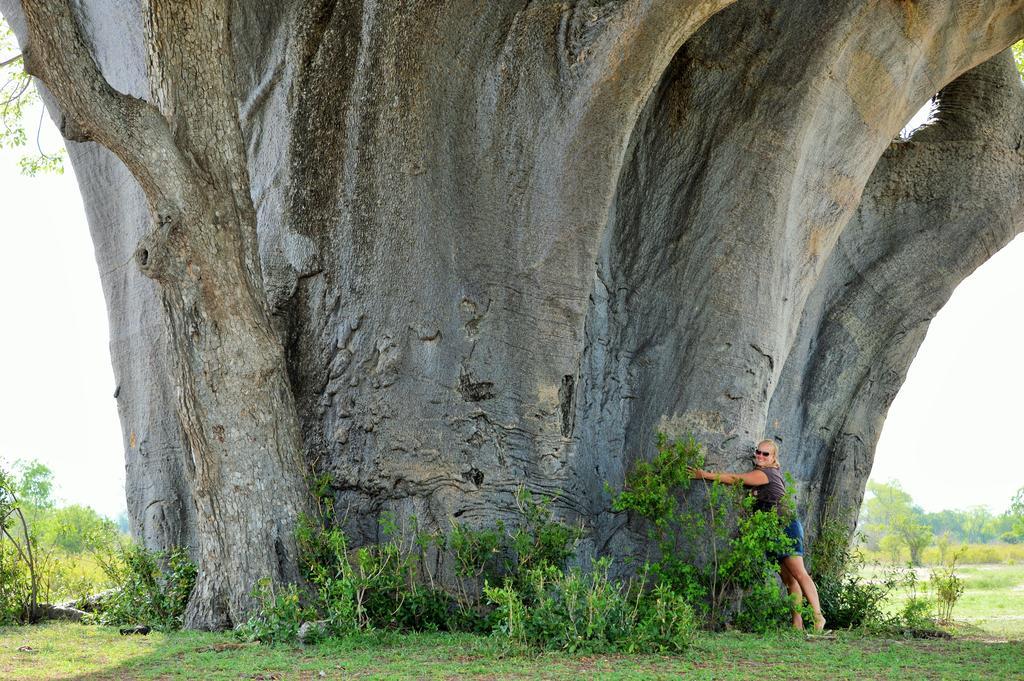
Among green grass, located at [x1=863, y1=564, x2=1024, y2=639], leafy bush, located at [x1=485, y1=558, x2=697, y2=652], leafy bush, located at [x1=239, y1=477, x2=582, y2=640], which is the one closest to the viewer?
leafy bush, located at [x1=485, y1=558, x2=697, y2=652]

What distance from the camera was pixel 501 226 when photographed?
720 centimetres

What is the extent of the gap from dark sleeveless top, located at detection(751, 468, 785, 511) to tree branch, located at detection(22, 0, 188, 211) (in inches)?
167

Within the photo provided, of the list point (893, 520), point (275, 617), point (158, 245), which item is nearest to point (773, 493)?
point (275, 617)

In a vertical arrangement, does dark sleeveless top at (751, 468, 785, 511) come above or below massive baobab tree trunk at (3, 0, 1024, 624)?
below

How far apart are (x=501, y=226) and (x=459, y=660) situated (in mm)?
3089

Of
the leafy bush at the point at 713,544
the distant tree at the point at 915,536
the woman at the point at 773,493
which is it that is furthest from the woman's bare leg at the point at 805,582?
the distant tree at the point at 915,536

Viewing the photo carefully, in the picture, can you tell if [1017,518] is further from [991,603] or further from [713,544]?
[713,544]

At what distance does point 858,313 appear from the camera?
31.1ft

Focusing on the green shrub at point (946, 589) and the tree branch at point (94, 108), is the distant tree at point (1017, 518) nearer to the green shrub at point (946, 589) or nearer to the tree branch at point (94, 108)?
the green shrub at point (946, 589)

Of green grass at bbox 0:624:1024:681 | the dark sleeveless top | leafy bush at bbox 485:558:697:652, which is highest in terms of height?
the dark sleeveless top

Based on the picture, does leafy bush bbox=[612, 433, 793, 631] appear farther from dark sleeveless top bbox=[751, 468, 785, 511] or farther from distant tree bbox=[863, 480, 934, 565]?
distant tree bbox=[863, 480, 934, 565]

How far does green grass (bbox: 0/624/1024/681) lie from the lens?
4.92m

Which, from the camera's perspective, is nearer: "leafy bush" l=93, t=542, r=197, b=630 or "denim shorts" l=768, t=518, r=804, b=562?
"leafy bush" l=93, t=542, r=197, b=630

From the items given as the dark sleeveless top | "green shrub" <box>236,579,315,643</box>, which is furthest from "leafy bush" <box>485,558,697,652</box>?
the dark sleeveless top
